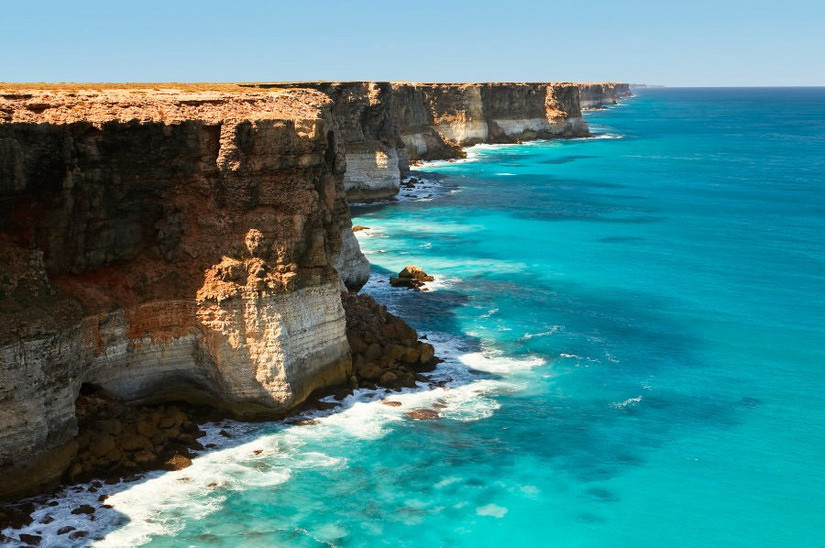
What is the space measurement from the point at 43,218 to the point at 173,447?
29.7ft

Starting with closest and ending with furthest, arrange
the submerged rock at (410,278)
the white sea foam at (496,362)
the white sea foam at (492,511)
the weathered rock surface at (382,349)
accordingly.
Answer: the white sea foam at (492,511), the weathered rock surface at (382,349), the white sea foam at (496,362), the submerged rock at (410,278)

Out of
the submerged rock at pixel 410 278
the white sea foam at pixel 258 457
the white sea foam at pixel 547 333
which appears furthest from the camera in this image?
the submerged rock at pixel 410 278

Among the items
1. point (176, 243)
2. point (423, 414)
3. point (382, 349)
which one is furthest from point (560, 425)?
point (176, 243)

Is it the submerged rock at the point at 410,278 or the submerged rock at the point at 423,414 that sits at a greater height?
the submerged rock at the point at 410,278

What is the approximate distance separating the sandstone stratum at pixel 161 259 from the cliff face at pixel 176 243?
52 millimetres

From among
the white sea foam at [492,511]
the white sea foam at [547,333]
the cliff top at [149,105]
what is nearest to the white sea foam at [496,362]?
the white sea foam at [547,333]

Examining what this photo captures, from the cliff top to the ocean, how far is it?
1178 cm

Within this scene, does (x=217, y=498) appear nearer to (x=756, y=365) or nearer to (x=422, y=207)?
(x=756, y=365)

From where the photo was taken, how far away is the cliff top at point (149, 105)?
27344 mm

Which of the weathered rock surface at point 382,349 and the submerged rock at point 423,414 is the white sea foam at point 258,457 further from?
the weathered rock surface at point 382,349

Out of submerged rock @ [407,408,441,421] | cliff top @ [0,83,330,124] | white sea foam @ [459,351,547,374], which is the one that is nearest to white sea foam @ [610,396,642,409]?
white sea foam @ [459,351,547,374]

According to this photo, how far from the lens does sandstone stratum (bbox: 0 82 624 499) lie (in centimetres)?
2603

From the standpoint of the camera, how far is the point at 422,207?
82.5 m

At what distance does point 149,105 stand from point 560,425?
66.0 feet
